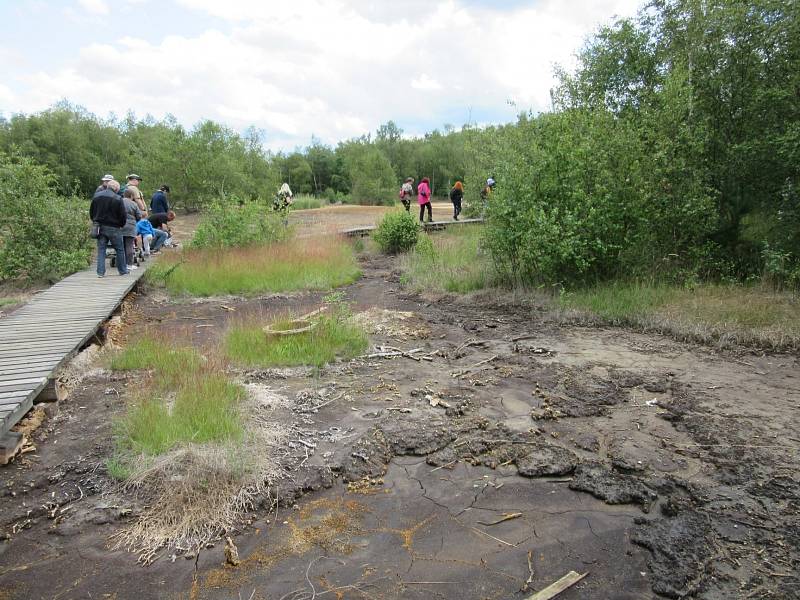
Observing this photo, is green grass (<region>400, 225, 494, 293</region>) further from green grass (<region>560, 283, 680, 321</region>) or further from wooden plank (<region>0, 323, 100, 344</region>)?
wooden plank (<region>0, 323, 100, 344</region>)

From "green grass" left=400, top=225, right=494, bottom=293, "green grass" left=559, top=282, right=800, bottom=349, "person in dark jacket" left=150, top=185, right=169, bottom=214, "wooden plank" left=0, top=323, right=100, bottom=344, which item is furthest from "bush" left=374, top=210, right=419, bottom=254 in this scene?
"wooden plank" left=0, top=323, right=100, bottom=344

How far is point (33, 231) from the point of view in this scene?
10805 mm

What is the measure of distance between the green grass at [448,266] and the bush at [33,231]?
6719 millimetres

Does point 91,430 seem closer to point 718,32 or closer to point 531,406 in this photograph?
point 531,406

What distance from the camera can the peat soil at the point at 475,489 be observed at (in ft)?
9.30

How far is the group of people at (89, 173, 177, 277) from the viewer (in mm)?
9125

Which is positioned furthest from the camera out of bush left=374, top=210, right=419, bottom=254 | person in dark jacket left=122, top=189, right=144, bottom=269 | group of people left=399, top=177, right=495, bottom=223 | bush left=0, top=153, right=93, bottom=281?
group of people left=399, top=177, right=495, bottom=223

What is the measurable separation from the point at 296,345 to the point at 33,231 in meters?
7.84

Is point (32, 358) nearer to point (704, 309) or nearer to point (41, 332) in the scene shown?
point (41, 332)

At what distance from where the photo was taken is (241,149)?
2847 cm

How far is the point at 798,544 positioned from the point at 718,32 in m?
8.42

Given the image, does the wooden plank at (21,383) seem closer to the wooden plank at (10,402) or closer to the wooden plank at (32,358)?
the wooden plank at (10,402)

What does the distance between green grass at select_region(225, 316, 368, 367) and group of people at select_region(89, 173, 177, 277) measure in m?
4.05

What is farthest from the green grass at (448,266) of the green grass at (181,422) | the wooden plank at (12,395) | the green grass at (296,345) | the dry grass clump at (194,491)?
the wooden plank at (12,395)
